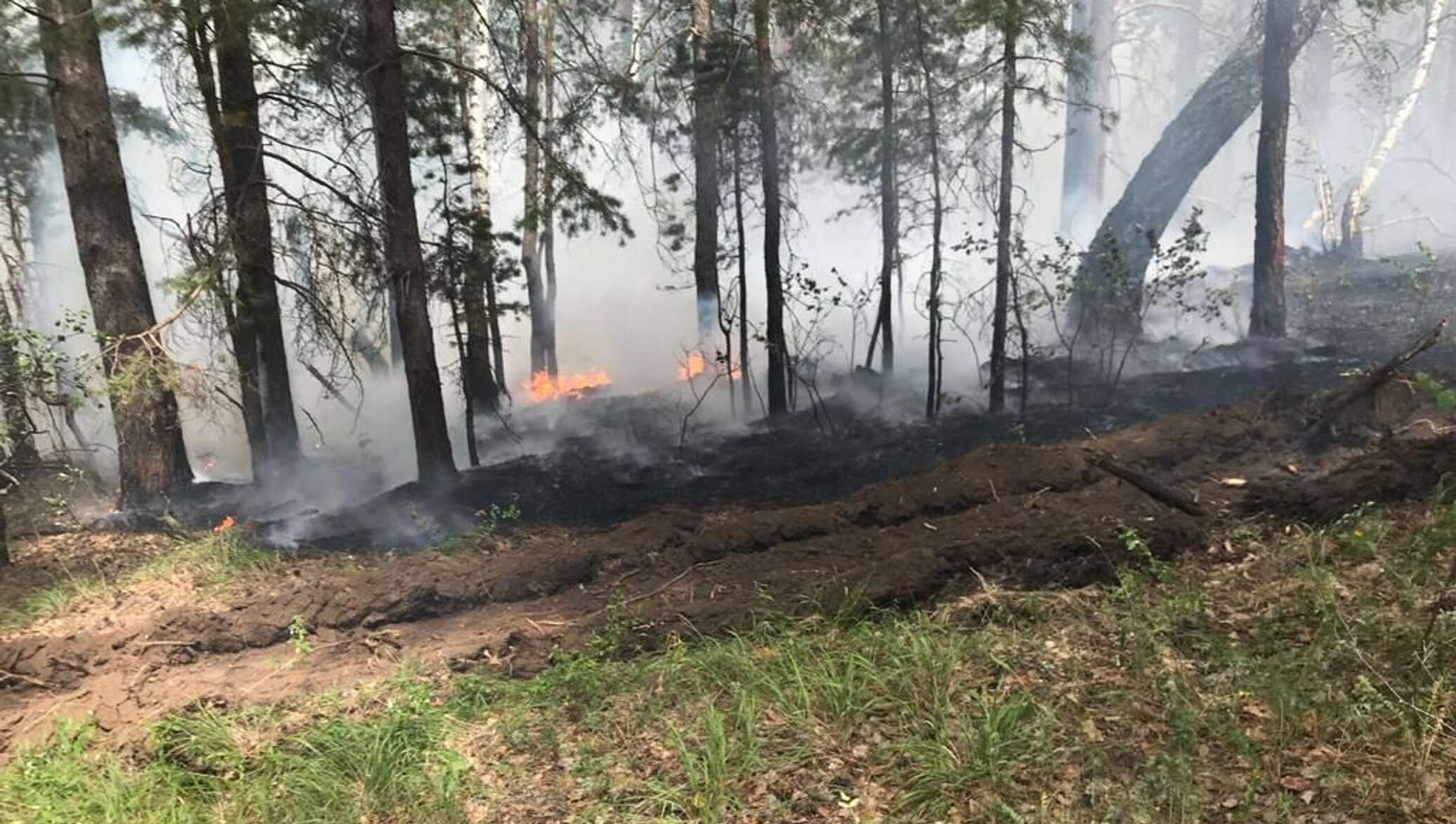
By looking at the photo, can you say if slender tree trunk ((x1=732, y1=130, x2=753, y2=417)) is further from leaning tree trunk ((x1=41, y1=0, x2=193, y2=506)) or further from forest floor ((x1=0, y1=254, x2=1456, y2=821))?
leaning tree trunk ((x1=41, y1=0, x2=193, y2=506))

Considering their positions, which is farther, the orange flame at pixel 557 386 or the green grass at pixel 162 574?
the orange flame at pixel 557 386

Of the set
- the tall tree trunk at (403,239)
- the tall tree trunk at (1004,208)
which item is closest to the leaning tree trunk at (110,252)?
the tall tree trunk at (403,239)

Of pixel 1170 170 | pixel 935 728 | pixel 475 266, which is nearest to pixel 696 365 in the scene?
pixel 475 266

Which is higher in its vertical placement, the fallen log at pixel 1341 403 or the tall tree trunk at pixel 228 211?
the tall tree trunk at pixel 228 211

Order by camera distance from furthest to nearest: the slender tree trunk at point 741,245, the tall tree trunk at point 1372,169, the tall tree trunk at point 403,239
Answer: the tall tree trunk at point 1372,169
the slender tree trunk at point 741,245
the tall tree trunk at point 403,239

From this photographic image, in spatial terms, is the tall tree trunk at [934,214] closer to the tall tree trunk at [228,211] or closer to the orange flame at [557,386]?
the orange flame at [557,386]

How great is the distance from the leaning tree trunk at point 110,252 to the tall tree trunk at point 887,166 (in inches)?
396

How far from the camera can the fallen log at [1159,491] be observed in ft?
19.7

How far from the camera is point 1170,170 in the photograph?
54.6 feet

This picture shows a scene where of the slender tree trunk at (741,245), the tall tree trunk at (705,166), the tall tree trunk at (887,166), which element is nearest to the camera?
the tall tree trunk at (705,166)

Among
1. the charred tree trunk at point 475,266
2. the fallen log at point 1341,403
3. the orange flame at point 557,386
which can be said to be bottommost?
the orange flame at point 557,386

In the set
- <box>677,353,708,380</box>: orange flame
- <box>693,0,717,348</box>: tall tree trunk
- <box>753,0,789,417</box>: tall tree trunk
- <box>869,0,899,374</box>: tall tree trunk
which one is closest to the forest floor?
<box>753,0,789,417</box>: tall tree trunk

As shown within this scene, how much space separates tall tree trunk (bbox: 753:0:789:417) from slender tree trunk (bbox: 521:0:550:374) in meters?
3.20

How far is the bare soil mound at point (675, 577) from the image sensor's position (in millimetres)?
5223
